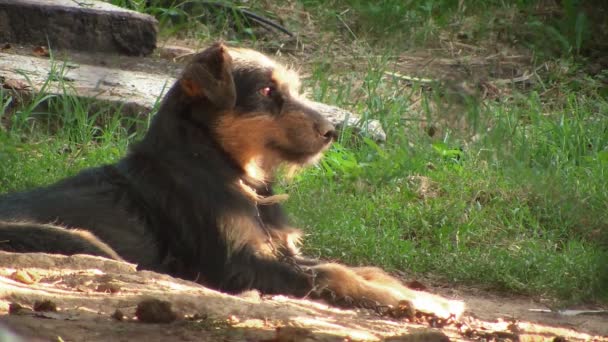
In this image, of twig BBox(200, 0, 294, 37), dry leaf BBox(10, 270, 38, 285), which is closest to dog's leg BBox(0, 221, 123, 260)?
dry leaf BBox(10, 270, 38, 285)

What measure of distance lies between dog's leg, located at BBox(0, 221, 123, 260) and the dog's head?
3.12 ft

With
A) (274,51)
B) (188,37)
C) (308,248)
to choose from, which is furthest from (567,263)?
(188,37)

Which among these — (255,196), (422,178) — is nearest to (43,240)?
(255,196)

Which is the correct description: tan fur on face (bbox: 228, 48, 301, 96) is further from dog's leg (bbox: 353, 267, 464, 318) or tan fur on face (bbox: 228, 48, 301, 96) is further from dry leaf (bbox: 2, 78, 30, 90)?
dry leaf (bbox: 2, 78, 30, 90)

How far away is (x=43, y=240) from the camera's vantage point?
5379mm

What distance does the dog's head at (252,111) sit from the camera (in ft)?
18.7

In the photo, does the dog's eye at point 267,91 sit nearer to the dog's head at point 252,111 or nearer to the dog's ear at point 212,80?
the dog's head at point 252,111

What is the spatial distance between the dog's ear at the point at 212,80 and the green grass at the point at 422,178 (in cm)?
68

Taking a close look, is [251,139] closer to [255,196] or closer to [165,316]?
[255,196]

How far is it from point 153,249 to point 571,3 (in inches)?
135

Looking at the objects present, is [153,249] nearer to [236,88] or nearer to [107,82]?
[236,88]

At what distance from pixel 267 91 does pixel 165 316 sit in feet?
7.34

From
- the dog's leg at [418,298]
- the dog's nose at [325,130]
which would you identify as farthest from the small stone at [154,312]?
the dog's nose at [325,130]

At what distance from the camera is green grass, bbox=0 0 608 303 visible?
691cm
